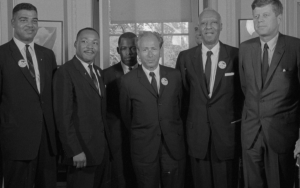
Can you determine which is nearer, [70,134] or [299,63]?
[299,63]

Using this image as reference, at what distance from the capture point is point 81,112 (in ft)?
8.53

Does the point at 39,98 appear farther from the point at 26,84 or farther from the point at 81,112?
the point at 81,112

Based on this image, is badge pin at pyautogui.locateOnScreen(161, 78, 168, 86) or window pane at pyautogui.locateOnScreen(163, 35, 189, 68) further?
window pane at pyautogui.locateOnScreen(163, 35, 189, 68)

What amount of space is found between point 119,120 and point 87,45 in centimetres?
72

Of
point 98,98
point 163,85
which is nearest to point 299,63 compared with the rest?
point 163,85

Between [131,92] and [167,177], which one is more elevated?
[131,92]

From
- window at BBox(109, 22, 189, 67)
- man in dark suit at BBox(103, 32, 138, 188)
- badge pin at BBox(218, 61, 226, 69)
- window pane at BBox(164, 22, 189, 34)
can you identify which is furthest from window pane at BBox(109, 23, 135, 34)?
badge pin at BBox(218, 61, 226, 69)

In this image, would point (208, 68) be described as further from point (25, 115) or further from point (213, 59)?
point (25, 115)

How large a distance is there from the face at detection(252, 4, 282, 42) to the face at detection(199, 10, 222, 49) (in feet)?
1.36

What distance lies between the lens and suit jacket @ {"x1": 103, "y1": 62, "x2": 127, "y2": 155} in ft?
9.91

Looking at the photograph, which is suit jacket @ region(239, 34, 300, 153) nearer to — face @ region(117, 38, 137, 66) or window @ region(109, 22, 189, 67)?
face @ region(117, 38, 137, 66)

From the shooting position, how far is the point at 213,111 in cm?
267

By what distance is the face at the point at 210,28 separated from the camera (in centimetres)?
275

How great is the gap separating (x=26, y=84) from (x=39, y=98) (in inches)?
5.6
